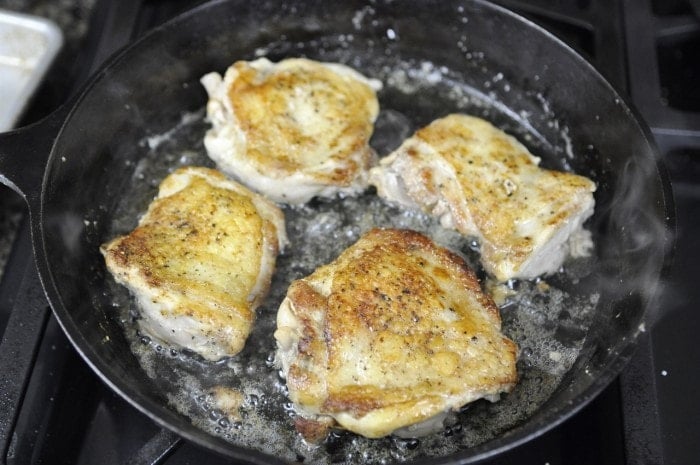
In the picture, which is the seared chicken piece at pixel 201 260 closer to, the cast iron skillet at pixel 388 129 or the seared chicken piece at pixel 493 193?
the cast iron skillet at pixel 388 129

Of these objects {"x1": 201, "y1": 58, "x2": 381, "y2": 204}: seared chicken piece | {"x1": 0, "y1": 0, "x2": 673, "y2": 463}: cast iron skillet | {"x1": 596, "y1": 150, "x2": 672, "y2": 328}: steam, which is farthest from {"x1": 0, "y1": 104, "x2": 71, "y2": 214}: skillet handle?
{"x1": 596, "y1": 150, "x2": 672, "y2": 328}: steam

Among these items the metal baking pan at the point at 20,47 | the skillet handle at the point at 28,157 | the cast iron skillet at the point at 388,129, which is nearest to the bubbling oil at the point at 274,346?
the cast iron skillet at the point at 388,129

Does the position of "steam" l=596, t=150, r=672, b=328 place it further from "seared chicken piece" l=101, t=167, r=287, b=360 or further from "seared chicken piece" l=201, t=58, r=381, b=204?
"seared chicken piece" l=101, t=167, r=287, b=360

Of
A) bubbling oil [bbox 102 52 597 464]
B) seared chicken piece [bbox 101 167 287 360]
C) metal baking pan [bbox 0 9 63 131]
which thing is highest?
metal baking pan [bbox 0 9 63 131]

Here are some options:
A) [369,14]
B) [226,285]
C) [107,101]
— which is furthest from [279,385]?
[369,14]

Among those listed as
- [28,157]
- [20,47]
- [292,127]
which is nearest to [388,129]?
[292,127]

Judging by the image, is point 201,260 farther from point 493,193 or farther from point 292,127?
point 493,193

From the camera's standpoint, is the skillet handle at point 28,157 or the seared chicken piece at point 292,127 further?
the seared chicken piece at point 292,127
